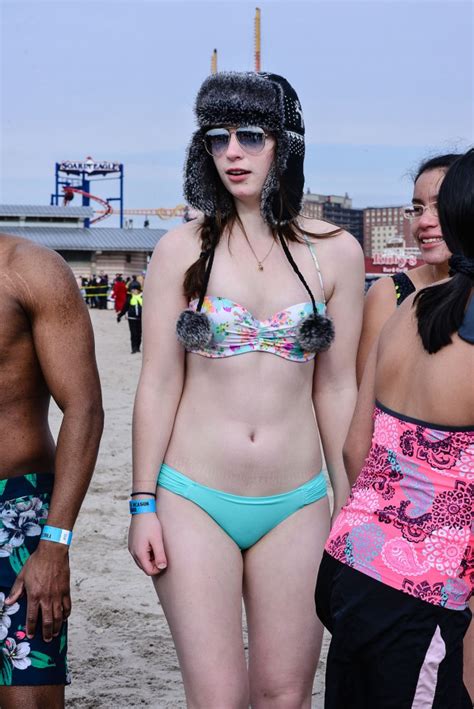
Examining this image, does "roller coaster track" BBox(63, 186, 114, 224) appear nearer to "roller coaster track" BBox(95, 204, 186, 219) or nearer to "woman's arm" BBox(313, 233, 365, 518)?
"roller coaster track" BBox(95, 204, 186, 219)

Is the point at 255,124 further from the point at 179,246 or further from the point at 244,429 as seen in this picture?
the point at 244,429

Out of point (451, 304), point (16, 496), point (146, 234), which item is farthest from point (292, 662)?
point (146, 234)

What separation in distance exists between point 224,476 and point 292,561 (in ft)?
1.13

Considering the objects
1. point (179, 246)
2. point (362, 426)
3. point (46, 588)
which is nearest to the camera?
point (362, 426)

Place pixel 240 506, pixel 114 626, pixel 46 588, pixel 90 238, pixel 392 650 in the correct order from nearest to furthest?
pixel 392 650
pixel 46 588
pixel 240 506
pixel 114 626
pixel 90 238

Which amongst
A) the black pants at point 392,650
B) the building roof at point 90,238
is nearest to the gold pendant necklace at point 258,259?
the black pants at point 392,650

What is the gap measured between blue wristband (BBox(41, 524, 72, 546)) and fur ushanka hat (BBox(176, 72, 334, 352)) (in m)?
0.69

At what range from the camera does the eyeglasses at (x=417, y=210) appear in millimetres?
3615

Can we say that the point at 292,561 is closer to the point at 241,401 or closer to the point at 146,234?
the point at 241,401

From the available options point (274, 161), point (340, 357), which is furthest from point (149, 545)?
point (274, 161)

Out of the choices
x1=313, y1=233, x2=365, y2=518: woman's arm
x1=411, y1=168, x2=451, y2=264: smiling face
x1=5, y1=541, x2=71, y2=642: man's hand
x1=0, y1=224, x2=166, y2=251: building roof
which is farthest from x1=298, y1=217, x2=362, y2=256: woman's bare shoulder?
x1=0, y1=224, x2=166, y2=251: building roof

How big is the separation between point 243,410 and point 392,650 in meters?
1.01

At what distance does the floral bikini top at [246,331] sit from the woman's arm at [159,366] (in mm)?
93

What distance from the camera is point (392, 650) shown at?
83.0 inches
